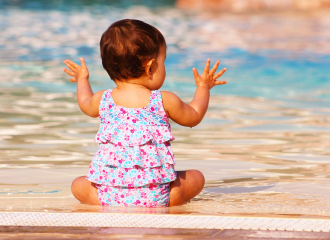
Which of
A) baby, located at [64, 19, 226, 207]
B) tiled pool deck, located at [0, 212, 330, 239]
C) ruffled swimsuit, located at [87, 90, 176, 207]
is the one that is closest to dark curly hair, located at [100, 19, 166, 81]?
baby, located at [64, 19, 226, 207]

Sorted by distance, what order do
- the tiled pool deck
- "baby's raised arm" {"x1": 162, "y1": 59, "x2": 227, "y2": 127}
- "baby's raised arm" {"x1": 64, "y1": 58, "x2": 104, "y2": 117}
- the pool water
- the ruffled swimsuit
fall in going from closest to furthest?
the tiled pool deck
the ruffled swimsuit
"baby's raised arm" {"x1": 162, "y1": 59, "x2": 227, "y2": 127}
"baby's raised arm" {"x1": 64, "y1": 58, "x2": 104, "y2": 117}
the pool water

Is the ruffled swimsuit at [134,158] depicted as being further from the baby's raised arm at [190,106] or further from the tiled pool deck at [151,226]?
the tiled pool deck at [151,226]

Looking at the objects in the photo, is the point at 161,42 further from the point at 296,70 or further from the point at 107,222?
the point at 296,70

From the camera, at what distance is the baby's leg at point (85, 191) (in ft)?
9.07

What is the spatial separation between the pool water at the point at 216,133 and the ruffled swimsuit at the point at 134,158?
0.53 ft

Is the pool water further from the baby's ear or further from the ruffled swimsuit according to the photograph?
the baby's ear

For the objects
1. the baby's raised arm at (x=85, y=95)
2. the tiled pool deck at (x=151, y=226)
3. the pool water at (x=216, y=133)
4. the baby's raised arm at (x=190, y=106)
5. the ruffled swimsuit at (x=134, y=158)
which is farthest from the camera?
the pool water at (x=216, y=133)

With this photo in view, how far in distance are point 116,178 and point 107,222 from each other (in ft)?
1.79

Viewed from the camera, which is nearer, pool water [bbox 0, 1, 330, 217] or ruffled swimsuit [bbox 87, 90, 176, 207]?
ruffled swimsuit [bbox 87, 90, 176, 207]

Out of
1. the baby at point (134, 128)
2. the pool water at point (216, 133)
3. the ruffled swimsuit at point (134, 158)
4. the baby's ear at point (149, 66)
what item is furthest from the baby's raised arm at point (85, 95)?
the pool water at point (216, 133)

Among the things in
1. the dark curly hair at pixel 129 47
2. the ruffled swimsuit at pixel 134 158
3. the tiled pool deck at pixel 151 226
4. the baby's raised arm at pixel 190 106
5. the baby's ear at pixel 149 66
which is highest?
the dark curly hair at pixel 129 47

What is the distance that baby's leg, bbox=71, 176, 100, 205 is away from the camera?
276 cm

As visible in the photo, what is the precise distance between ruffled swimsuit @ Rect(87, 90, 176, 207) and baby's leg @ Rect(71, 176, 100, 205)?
0.04 m

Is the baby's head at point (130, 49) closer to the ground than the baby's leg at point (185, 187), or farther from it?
farther from it
